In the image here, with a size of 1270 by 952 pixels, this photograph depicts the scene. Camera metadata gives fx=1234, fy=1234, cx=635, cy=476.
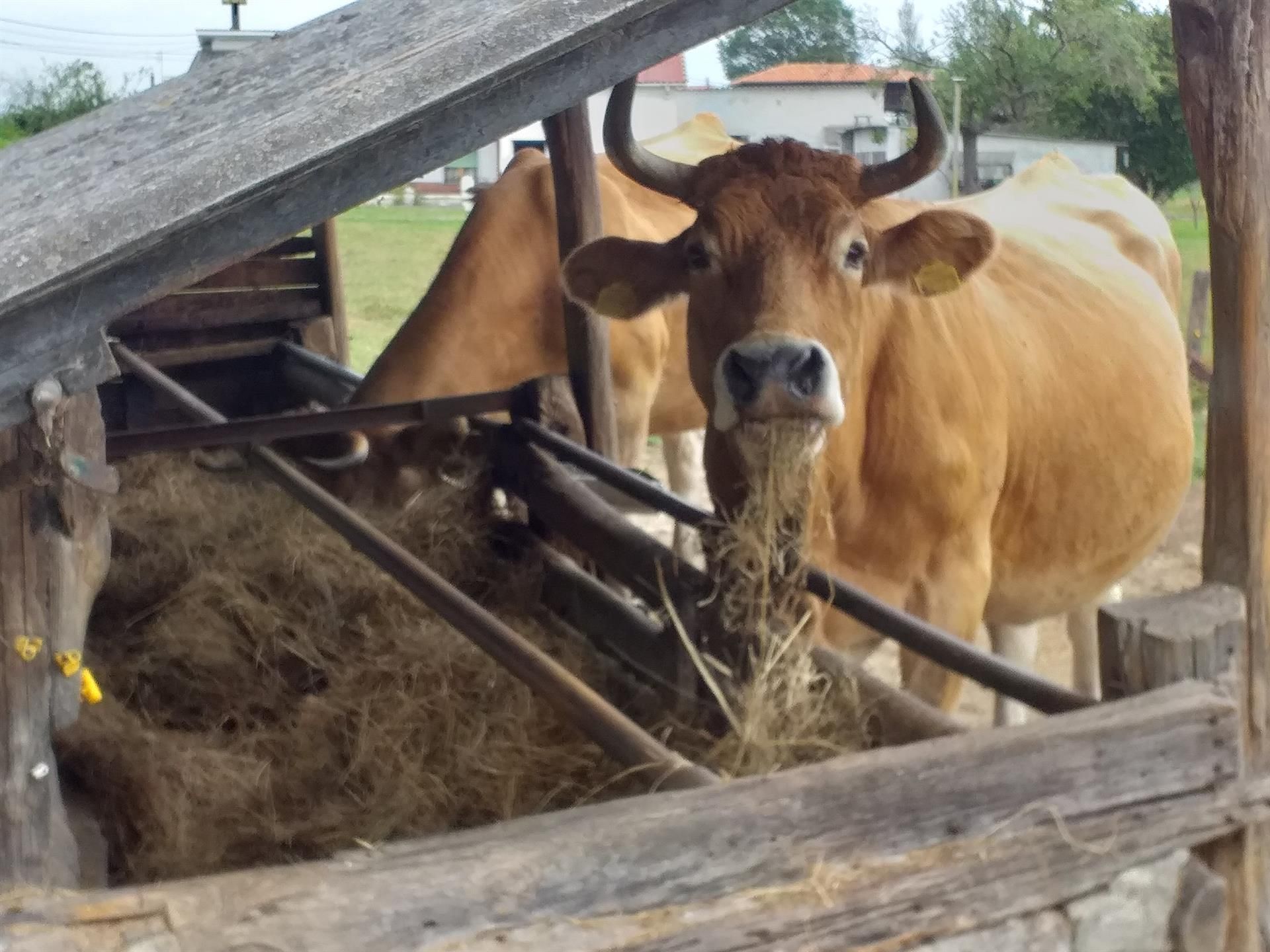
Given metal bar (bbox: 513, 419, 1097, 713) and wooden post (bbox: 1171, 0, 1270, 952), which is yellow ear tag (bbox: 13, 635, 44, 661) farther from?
wooden post (bbox: 1171, 0, 1270, 952)

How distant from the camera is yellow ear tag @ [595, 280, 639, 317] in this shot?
3549 mm

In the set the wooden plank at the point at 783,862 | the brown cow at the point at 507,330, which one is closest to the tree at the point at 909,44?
the brown cow at the point at 507,330

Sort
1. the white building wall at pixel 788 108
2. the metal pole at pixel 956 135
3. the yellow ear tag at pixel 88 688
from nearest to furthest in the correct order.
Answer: the yellow ear tag at pixel 88 688
the metal pole at pixel 956 135
the white building wall at pixel 788 108

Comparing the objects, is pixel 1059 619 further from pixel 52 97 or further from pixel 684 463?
pixel 52 97

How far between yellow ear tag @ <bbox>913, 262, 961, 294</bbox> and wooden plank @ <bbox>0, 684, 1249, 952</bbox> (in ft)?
5.38

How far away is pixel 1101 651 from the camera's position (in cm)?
202

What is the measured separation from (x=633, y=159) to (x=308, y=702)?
1.71 metres

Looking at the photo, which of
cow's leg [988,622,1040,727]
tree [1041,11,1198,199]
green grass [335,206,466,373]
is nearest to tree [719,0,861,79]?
tree [1041,11,1198,199]

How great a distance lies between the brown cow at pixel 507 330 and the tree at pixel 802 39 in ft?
8.74

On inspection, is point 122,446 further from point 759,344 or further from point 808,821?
point 808,821

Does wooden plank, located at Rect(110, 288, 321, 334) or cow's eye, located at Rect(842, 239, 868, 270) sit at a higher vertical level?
cow's eye, located at Rect(842, 239, 868, 270)

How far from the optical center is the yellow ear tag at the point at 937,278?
10.9ft

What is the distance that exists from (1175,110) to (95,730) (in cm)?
651

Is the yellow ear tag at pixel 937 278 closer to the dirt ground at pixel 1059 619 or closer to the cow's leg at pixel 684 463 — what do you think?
the dirt ground at pixel 1059 619
